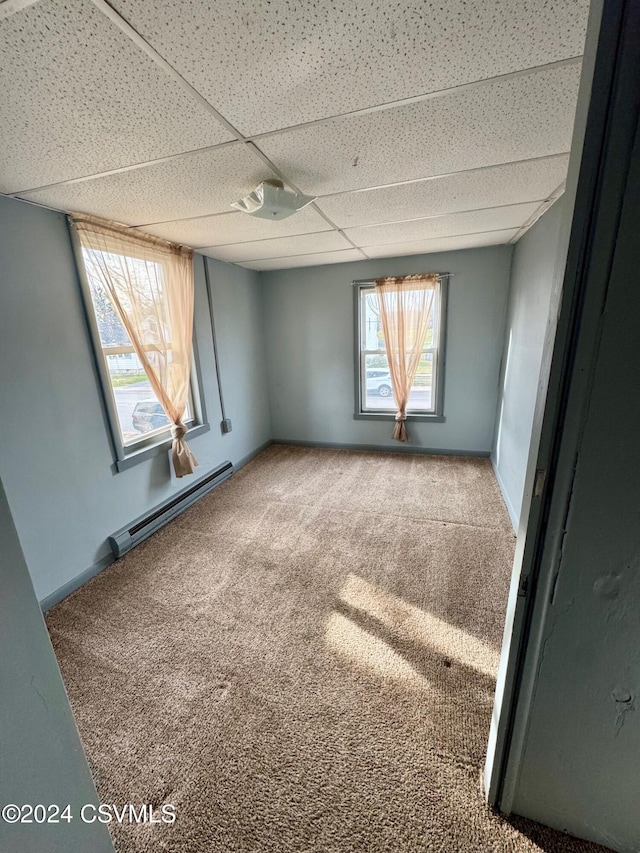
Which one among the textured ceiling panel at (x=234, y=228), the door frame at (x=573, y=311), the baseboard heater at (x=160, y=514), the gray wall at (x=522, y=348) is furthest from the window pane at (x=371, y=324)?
the door frame at (x=573, y=311)

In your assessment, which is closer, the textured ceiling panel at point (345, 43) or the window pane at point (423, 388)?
the textured ceiling panel at point (345, 43)

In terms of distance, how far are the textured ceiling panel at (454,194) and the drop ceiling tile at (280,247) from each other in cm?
46

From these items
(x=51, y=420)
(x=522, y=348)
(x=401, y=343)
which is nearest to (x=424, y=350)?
(x=401, y=343)

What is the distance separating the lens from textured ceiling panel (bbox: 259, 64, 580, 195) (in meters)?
1.07

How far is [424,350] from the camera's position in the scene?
3.73 meters

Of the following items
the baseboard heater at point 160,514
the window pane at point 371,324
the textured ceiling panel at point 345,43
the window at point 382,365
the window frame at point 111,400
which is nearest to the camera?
the textured ceiling panel at point 345,43

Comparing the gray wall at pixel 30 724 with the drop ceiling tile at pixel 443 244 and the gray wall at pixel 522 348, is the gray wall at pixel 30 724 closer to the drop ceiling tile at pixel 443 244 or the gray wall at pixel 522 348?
the gray wall at pixel 522 348

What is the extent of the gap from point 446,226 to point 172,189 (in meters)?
1.92

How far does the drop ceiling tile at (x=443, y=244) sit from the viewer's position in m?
2.84

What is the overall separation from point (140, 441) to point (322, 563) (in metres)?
1.66

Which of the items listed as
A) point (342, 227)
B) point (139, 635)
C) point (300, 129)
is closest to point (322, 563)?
point (139, 635)

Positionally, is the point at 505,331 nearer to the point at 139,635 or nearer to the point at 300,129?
the point at 300,129

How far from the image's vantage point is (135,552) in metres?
2.39

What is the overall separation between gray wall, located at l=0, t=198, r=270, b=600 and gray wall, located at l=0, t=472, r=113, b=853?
1525 millimetres
